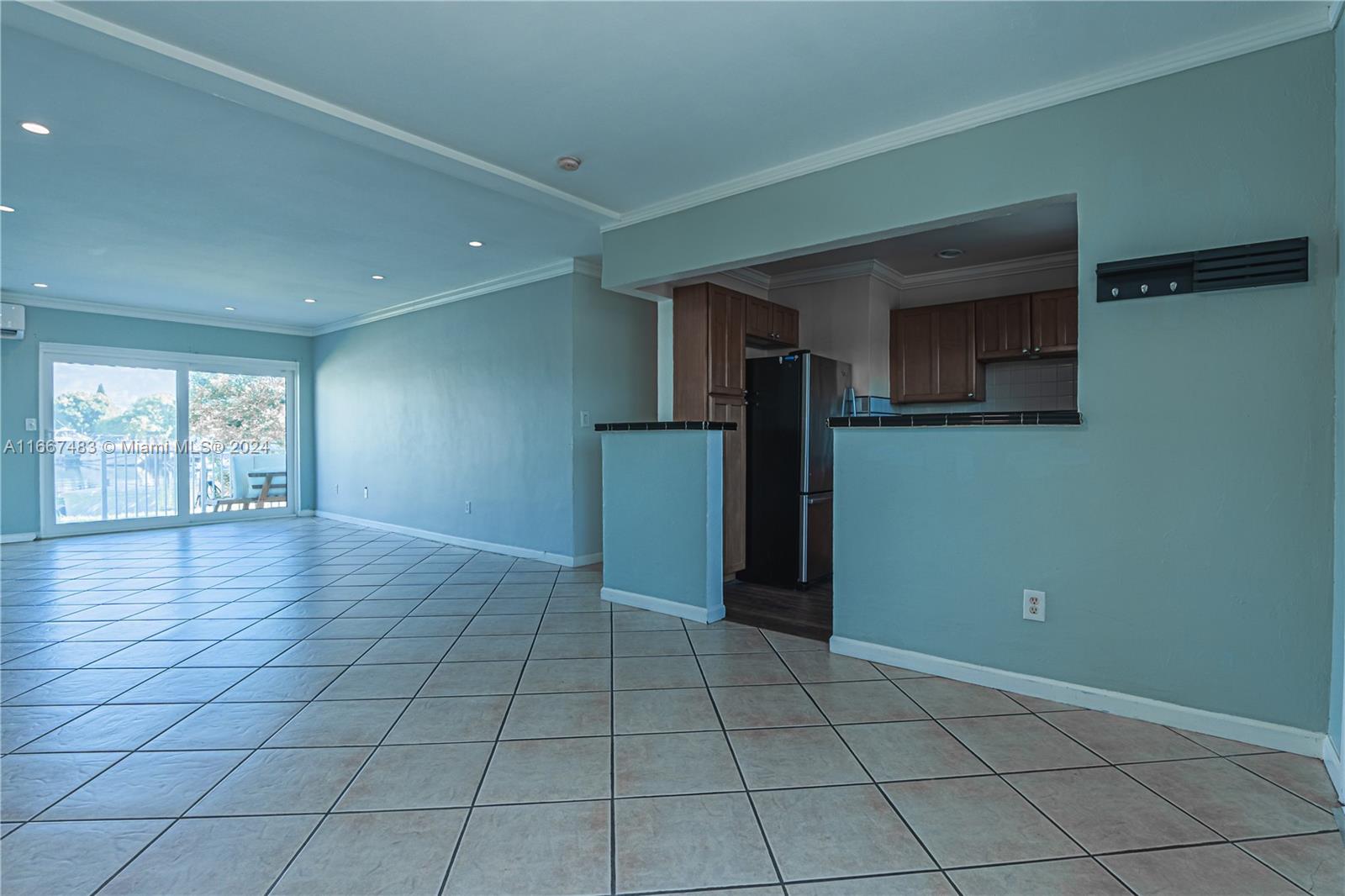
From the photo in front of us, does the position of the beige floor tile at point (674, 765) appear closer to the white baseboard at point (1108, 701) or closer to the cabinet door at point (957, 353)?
the white baseboard at point (1108, 701)

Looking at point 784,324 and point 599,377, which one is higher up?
point 784,324

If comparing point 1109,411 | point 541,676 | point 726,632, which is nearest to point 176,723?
point 541,676

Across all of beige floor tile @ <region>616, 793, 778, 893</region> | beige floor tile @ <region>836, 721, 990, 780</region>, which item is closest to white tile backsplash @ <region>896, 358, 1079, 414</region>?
beige floor tile @ <region>836, 721, 990, 780</region>

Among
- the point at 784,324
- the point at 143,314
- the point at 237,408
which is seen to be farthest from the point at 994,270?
the point at 143,314

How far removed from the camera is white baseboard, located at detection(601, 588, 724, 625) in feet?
11.8

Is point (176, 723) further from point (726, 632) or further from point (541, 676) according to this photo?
point (726, 632)

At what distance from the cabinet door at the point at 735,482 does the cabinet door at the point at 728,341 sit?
97mm

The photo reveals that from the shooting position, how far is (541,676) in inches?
109

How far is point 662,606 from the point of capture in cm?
377

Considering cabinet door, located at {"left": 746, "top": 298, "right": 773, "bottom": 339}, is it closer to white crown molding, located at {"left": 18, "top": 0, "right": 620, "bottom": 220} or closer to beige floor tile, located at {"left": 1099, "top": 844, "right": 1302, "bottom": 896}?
white crown molding, located at {"left": 18, "top": 0, "right": 620, "bottom": 220}

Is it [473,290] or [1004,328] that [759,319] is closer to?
[1004,328]

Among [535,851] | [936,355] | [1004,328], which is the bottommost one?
[535,851]

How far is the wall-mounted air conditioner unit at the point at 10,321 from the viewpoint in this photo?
5930mm

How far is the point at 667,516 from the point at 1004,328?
295 cm
